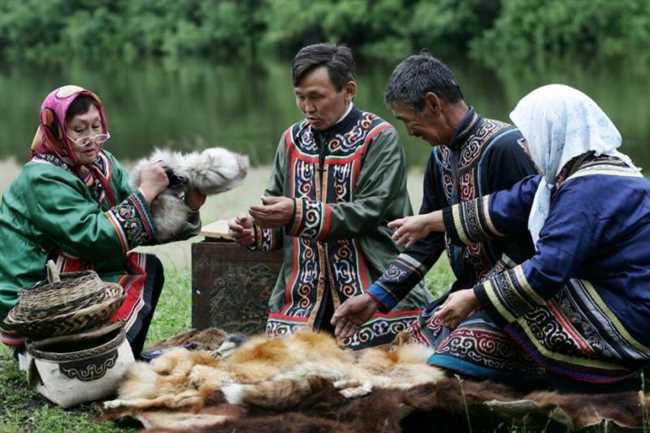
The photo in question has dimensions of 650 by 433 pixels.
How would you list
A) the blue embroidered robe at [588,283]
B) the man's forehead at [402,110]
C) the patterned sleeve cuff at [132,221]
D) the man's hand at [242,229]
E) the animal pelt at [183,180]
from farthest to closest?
the man's hand at [242,229] → the animal pelt at [183,180] → the patterned sleeve cuff at [132,221] → the man's forehead at [402,110] → the blue embroidered robe at [588,283]

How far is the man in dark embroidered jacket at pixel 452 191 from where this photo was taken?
154 inches

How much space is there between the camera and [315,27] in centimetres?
3309

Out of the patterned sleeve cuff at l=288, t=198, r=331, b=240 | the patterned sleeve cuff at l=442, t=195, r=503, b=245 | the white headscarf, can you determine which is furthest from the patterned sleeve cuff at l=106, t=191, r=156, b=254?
the white headscarf

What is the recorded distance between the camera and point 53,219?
437 cm

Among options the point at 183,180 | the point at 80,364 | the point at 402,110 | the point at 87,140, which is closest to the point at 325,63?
the point at 402,110

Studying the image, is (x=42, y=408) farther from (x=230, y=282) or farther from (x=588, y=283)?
(x=588, y=283)

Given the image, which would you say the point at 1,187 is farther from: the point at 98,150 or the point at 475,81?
the point at 475,81

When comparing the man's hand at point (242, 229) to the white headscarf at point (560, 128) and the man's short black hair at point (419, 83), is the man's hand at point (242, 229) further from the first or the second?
the white headscarf at point (560, 128)

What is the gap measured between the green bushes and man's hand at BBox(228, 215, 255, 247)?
82.4 feet

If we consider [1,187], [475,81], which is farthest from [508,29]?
[1,187]

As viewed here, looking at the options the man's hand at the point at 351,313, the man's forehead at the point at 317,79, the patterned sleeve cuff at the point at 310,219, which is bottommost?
the man's hand at the point at 351,313

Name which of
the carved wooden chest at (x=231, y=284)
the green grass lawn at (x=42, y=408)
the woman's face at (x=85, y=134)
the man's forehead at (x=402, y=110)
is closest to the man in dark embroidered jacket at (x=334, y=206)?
the carved wooden chest at (x=231, y=284)

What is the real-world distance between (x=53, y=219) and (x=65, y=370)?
2.06ft

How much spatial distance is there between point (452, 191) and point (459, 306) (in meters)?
0.78
